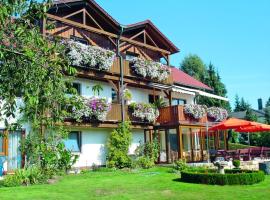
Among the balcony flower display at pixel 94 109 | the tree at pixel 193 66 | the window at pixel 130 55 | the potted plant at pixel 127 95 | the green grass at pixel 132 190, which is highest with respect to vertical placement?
the tree at pixel 193 66

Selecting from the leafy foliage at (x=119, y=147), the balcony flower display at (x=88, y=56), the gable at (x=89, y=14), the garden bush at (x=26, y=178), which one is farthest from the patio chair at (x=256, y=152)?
the garden bush at (x=26, y=178)

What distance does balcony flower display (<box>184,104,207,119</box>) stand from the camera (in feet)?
94.2

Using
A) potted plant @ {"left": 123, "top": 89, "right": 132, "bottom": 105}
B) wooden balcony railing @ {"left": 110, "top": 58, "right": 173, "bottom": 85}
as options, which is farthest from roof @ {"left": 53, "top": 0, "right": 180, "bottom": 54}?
potted plant @ {"left": 123, "top": 89, "right": 132, "bottom": 105}

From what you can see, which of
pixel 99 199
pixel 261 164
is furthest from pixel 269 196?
pixel 261 164

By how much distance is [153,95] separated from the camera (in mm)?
31734

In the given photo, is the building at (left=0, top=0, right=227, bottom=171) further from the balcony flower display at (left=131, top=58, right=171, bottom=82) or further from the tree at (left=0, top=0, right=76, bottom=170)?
the tree at (left=0, top=0, right=76, bottom=170)

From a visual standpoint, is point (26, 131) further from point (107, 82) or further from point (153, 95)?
point (153, 95)

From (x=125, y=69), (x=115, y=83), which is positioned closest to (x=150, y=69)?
(x=125, y=69)

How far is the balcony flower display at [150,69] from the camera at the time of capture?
1097 inches

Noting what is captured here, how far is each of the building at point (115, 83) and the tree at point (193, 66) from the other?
116 ft

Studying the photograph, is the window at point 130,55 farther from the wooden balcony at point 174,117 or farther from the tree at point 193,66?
the tree at point 193,66

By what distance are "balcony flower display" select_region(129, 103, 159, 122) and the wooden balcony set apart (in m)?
0.77

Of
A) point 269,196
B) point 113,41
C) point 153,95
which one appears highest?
point 113,41

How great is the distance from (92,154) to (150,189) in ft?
35.3
